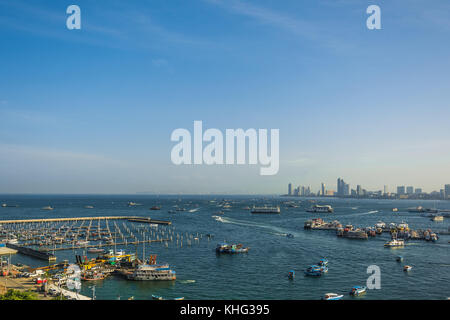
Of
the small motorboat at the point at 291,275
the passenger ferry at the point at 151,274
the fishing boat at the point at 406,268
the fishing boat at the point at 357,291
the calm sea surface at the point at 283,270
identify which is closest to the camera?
the fishing boat at the point at 357,291

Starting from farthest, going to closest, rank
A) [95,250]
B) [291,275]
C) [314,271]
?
[95,250], [314,271], [291,275]

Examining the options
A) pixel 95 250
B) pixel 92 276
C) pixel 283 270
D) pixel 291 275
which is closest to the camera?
pixel 92 276

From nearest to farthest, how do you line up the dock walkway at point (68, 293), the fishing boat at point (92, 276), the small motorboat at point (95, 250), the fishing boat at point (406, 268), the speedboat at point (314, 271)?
the dock walkway at point (68, 293), the fishing boat at point (92, 276), the speedboat at point (314, 271), the fishing boat at point (406, 268), the small motorboat at point (95, 250)

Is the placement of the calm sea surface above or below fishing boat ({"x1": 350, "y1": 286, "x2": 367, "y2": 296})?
below

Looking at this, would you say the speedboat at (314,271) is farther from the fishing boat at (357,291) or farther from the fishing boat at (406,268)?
the fishing boat at (406,268)

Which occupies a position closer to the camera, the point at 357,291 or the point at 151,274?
the point at 357,291

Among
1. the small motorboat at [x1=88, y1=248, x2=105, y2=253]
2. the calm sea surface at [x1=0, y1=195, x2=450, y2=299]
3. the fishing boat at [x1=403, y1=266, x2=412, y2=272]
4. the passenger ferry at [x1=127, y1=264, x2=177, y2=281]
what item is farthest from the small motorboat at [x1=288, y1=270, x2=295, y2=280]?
the small motorboat at [x1=88, y1=248, x2=105, y2=253]

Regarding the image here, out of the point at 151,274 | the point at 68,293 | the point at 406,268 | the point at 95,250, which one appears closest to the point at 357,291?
the point at 406,268

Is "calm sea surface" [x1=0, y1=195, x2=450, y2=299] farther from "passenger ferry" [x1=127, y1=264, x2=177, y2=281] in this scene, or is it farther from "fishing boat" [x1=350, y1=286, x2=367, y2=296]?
"fishing boat" [x1=350, y1=286, x2=367, y2=296]

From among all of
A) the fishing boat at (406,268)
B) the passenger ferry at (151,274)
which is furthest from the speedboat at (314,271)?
the passenger ferry at (151,274)

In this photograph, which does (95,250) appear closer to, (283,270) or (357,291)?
(283,270)
